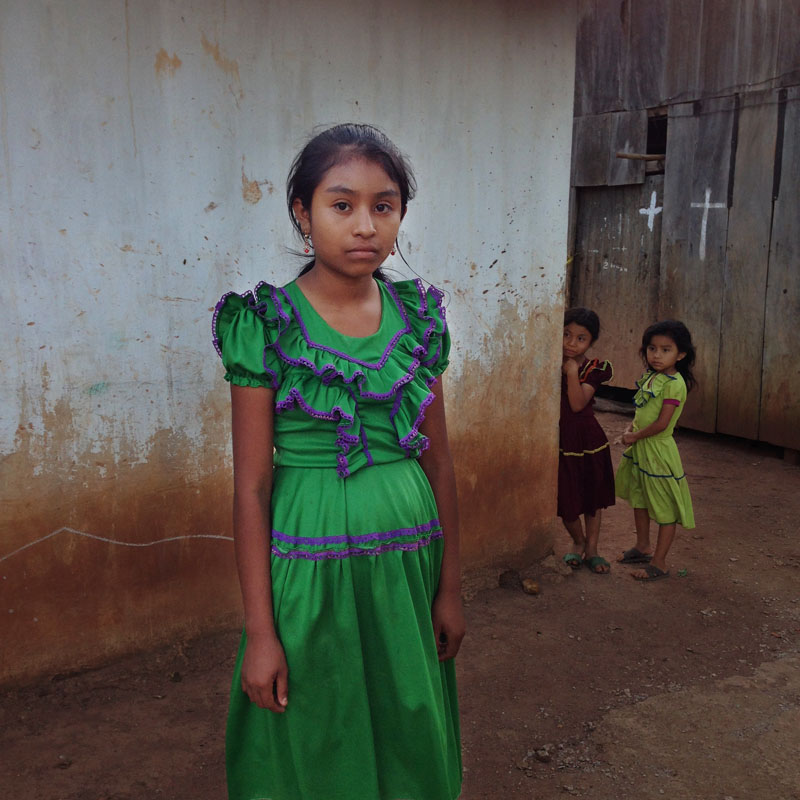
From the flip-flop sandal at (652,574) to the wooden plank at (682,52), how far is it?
13.5ft

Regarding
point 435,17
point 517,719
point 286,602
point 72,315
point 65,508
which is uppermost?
point 435,17

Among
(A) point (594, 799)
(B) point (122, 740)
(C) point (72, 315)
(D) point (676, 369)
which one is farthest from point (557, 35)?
(B) point (122, 740)

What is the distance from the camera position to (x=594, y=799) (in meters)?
2.59

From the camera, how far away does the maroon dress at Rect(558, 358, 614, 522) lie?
14.0 feet

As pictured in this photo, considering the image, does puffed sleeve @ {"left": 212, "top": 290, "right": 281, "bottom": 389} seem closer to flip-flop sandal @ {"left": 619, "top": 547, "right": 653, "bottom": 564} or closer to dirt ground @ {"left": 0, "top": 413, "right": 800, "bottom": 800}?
dirt ground @ {"left": 0, "top": 413, "right": 800, "bottom": 800}

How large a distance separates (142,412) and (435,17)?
6.18ft

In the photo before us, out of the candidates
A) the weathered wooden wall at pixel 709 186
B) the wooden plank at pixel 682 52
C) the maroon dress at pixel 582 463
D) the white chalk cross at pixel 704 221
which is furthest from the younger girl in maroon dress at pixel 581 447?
the wooden plank at pixel 682 52

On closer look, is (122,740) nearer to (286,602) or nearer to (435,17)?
(286,602)

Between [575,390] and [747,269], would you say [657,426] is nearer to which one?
[575,390]

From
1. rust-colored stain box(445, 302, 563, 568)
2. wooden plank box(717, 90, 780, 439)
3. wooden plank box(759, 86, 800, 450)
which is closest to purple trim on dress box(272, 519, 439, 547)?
rust-colored stain box(445, 302, 563, 568)

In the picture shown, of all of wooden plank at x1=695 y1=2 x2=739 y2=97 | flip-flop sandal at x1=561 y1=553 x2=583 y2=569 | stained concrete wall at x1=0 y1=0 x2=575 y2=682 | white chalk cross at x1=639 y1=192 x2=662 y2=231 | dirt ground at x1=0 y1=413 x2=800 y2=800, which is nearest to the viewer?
dirt ground at x1=0 y1=413 x2=800 y2=800

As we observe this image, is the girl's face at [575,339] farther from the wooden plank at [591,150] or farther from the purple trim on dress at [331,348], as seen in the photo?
the wooden plank at [591,150]

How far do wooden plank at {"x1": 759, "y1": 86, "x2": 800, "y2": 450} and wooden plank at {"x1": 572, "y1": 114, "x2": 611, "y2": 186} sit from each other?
1.75 meters

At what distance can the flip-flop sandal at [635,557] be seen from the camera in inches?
175
